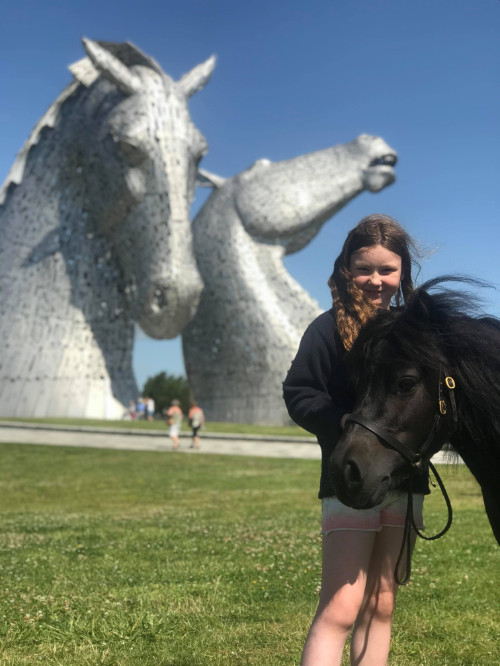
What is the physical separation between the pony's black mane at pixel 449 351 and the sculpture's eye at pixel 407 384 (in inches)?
1.8

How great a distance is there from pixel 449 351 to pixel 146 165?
21.0 metres

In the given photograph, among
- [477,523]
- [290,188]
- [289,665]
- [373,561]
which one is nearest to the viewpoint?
[373,561]

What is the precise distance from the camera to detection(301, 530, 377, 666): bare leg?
7.06 ft

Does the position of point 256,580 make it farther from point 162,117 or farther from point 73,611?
point 162,117

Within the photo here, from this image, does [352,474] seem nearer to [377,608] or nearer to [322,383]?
[322,383]

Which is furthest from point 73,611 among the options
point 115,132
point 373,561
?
point 115,132

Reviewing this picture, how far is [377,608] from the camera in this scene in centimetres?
235

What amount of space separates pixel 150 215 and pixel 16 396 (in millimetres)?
7531

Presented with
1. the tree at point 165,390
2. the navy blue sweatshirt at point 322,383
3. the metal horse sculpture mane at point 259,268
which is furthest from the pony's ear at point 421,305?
the tree at point 165,390

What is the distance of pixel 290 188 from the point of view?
2620 centimetres

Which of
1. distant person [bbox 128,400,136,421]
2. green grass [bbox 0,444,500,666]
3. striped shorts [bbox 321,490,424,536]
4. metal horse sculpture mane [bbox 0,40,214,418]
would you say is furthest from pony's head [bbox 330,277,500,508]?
distant person [bbox 128,400,136,421]

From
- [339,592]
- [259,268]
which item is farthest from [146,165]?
[339,592]

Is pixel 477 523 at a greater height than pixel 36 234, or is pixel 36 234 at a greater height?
pixel 36 234

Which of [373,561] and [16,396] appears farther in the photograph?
[16,396]
